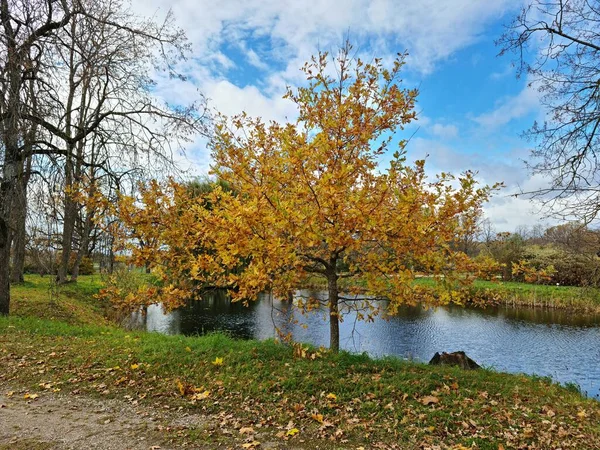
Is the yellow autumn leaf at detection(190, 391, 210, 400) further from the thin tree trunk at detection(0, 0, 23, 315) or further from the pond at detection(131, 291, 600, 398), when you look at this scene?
the thin tree trunk at detection(0, 0, 23, 315)

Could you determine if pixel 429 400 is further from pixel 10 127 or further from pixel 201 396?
pixel 10 127

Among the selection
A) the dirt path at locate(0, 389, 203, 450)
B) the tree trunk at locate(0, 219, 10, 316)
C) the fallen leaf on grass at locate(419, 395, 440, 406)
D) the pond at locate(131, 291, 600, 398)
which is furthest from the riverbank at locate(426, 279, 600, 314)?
the tree trunk at locate(0, 219, 10, 316)

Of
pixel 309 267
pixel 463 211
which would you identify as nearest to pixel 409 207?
pixel 463 211

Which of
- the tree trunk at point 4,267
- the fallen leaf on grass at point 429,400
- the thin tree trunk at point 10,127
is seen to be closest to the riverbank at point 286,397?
the fallen leaf on grass at point 429,400

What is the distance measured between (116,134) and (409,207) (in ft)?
22.4

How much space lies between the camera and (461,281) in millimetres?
4906

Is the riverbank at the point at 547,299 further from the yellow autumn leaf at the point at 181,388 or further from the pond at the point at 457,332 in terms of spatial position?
the yellow autumn leaf at the point at 181,388

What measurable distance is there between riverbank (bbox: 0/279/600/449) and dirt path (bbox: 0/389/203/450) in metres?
0.03

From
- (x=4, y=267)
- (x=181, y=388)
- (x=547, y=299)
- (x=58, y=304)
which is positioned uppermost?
(x=4, y=267)

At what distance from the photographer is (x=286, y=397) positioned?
4.58 metres

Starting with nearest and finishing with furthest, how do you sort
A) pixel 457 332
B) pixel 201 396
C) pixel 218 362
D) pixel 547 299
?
pixel 201 396
pixel 218 362
pixel 457 332
pixel 547 299

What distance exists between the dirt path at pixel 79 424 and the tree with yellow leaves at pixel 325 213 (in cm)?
144

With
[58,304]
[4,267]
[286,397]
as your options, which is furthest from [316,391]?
[58,304]

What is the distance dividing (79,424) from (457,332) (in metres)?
12.9
